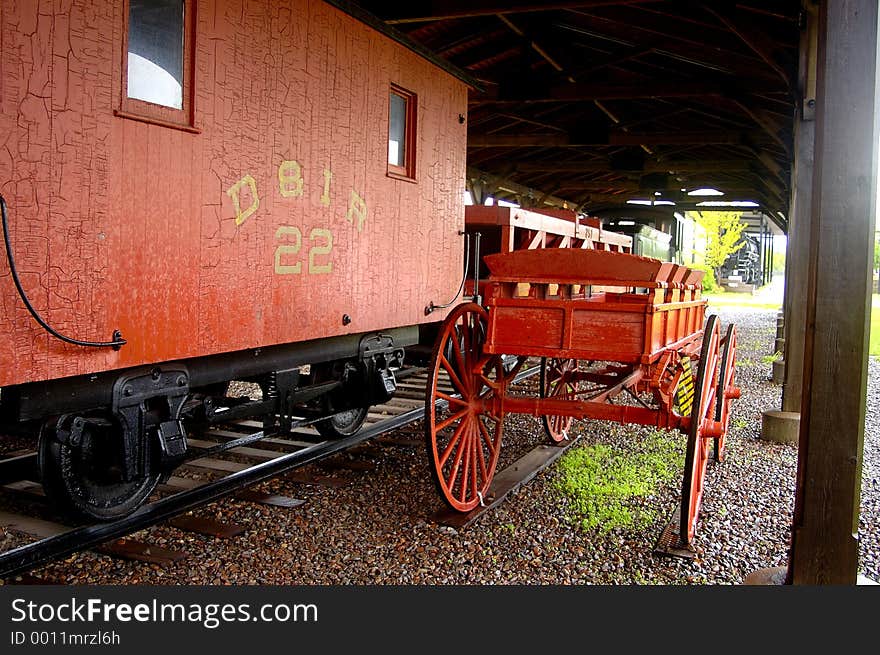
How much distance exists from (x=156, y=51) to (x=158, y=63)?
0.06 meters

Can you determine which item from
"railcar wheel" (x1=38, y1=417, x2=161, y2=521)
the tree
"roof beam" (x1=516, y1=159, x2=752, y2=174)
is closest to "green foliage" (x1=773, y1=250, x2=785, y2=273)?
the tree

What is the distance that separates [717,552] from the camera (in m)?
4.20

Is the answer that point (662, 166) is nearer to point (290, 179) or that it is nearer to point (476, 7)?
point (476, 7)

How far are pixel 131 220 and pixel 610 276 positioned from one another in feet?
8.81

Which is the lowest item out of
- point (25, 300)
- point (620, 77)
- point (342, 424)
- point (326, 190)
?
point (342, 424)

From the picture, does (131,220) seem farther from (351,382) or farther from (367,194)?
(351,382)

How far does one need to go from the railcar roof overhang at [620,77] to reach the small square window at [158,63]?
2.52m

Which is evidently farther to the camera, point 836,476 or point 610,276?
point 610,276

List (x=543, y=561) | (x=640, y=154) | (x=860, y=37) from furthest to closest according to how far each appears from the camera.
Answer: (x=640, y=154)
(x=543, y=561)
(x=860, y=37)

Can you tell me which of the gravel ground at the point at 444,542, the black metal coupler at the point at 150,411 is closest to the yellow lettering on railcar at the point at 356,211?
the black metal coupler at the point at 150,411

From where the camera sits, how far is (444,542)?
4262 mm

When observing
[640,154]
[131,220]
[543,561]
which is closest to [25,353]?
[131,220]

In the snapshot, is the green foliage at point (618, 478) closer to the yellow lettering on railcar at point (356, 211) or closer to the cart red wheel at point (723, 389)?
the cart red wheel at point (723, 389)

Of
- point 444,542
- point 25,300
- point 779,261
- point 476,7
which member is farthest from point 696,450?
point 779,261
